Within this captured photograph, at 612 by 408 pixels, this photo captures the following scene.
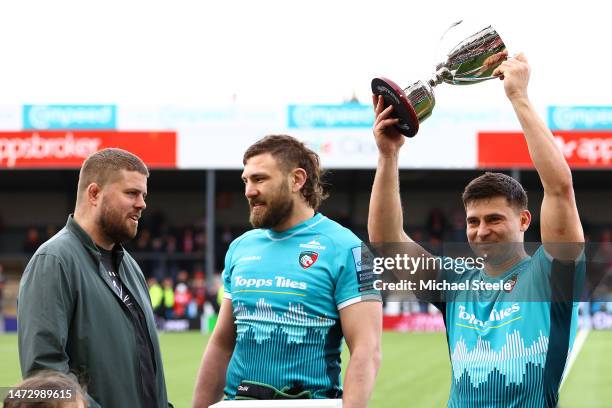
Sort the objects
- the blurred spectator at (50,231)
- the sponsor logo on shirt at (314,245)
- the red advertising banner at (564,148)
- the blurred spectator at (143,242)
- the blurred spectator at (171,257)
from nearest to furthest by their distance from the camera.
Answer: the sponsor logo on shirt at (314,245) → the red advertising banner at (564,148) → the blurred spectator at (171,257) → the blurred spectator at (143,242) → the blurred spectator at (50,231)

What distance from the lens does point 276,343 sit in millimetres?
3307

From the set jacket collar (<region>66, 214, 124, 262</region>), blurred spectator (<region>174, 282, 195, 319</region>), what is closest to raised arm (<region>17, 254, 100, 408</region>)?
jacket collar (<region>66, 214, 124, 262</region>)

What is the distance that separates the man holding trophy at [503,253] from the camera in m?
2.88

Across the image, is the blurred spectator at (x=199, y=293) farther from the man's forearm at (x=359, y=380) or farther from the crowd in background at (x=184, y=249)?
the man's forearm at (x=359, y=380)

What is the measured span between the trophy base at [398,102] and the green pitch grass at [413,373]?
680cm

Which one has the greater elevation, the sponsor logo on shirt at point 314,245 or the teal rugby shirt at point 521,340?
the sponsor logo on shirt at point 314,245

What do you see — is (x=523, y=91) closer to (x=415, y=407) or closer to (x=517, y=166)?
(x=415, y=407)

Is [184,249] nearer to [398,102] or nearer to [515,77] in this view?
[398,102]

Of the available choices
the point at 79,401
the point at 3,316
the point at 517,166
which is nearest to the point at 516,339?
the point at 79,401

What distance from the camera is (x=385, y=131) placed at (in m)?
3.13

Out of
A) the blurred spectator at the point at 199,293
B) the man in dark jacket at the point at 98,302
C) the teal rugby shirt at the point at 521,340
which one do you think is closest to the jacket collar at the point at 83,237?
the man in dark jacket at the point at 98,302

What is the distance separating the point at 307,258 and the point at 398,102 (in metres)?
0.69

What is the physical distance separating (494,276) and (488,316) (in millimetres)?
141

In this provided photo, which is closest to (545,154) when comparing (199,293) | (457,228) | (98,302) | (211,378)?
(211,378)
